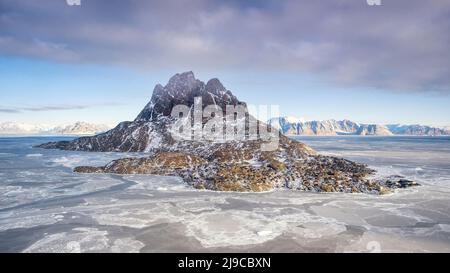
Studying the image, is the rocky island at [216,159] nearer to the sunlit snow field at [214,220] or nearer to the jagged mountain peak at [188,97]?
the jagged mountain peak at [188,97]

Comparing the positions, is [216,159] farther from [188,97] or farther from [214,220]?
[188,97]

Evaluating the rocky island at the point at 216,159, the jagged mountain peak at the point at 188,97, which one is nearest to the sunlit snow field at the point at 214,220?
the rocky island at the point at 216,159

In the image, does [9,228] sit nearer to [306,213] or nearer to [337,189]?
[306,213]

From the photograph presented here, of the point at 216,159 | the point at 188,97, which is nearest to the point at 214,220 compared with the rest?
the point at 216,159

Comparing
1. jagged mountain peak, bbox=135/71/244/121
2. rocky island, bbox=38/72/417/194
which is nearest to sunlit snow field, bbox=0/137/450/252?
rocky island, bbox=38/72/417/194

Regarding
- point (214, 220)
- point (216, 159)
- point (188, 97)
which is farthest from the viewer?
point (188, 97)

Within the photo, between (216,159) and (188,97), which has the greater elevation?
(188,97)
